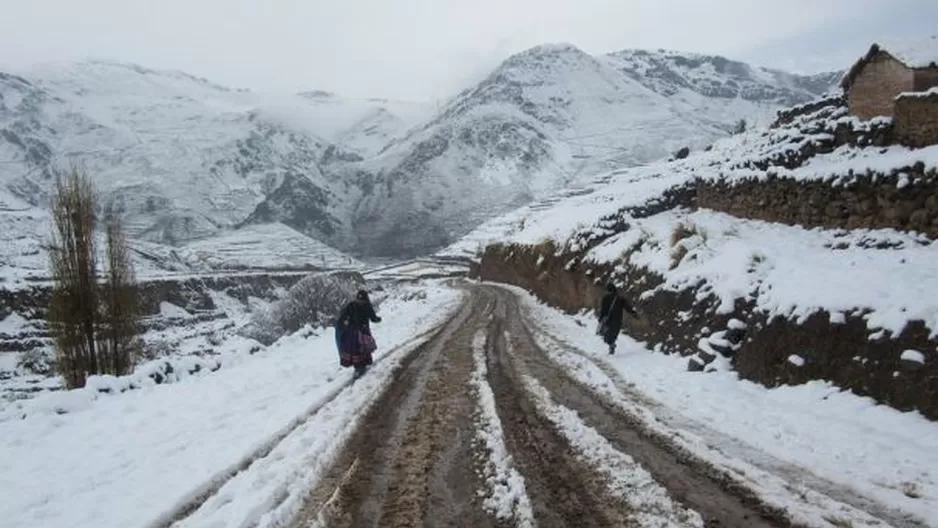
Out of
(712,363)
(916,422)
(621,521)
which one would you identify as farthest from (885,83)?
(621,521)

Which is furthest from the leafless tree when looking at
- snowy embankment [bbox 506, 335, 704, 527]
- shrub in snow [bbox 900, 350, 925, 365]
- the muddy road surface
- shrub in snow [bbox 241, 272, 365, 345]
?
shrub in snow [bbox 900, 350, 925, 365]

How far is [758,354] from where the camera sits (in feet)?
41.8

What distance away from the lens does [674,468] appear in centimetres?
769

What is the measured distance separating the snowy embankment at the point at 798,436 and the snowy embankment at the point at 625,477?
35.5 inches

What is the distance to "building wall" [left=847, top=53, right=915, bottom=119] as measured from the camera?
104ft

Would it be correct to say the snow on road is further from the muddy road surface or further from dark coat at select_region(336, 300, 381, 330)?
dark coat at select_region(336, 300, 381, 330)

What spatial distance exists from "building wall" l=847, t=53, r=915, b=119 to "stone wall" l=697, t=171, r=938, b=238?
51.6 ft

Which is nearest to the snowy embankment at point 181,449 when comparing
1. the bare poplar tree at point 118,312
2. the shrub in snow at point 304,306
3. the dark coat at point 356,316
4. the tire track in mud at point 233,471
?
the tire track in mud at point 233,471

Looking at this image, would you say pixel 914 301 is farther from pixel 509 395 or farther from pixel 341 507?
pixel 341 507

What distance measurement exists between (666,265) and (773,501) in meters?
13.5

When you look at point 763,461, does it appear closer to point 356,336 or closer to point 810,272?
point 810,272

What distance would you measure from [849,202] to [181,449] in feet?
45.2

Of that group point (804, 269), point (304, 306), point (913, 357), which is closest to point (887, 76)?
point (804, 269)

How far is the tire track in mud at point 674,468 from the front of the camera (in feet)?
20.5
